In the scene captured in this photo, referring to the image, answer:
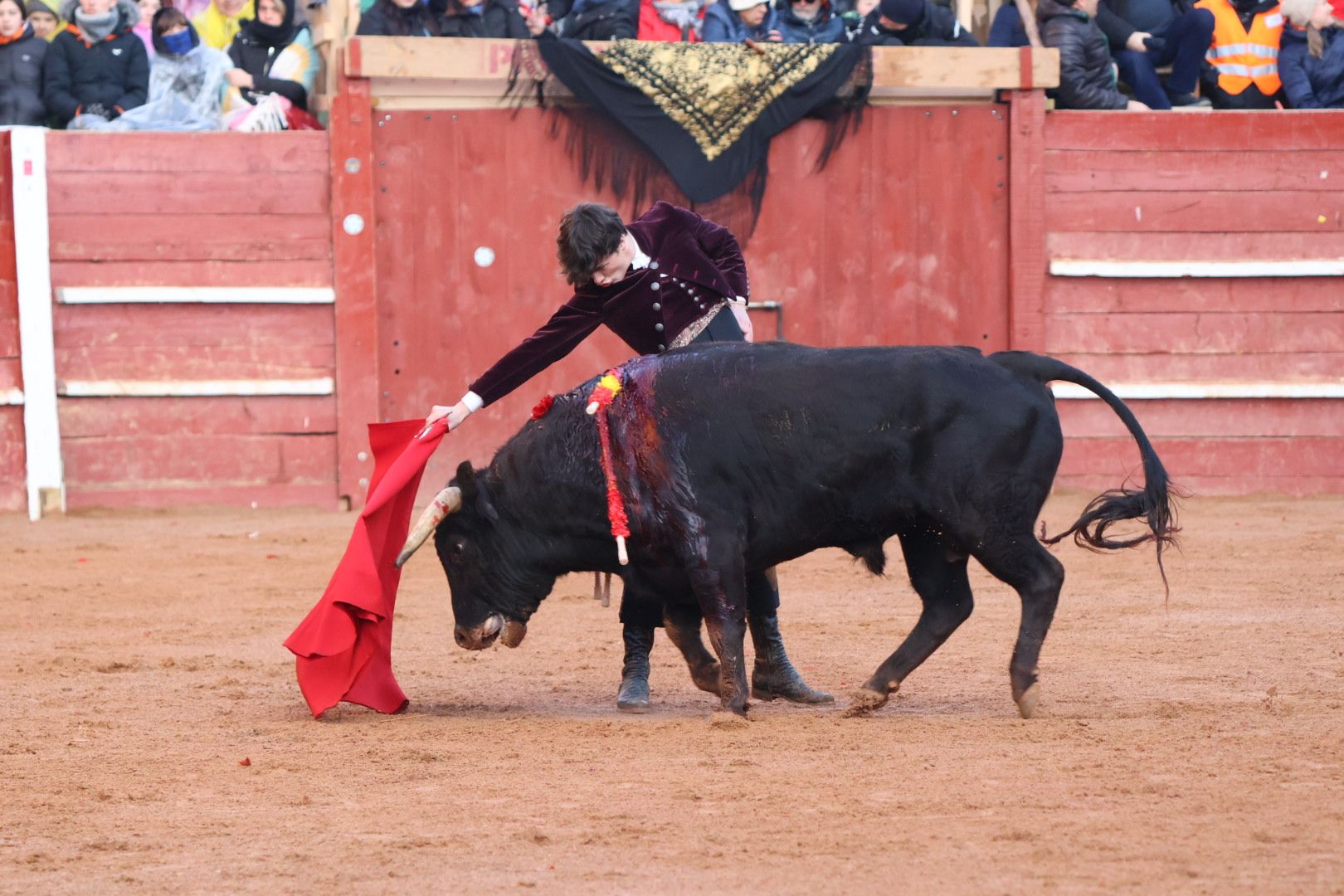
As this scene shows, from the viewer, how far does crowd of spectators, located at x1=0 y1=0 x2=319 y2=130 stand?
31.5 feet

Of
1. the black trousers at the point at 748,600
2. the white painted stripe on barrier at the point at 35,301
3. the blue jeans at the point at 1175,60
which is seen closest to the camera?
the black trousers at the point at 748,600

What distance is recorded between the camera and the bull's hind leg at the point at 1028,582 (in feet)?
15.4

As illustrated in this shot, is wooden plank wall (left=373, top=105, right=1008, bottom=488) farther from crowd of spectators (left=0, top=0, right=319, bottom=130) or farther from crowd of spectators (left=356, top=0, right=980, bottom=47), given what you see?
crowd of spectators (left=0, top=0, right=319, bottom=130)

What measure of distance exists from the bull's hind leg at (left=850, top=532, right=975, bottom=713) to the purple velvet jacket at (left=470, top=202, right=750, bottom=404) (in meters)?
0.92

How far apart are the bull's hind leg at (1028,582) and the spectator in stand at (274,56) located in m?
6.32

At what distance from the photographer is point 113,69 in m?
9.69

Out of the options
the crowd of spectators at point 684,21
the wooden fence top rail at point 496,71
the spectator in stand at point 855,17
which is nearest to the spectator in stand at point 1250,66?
the wooden fence top rail at point 496,71

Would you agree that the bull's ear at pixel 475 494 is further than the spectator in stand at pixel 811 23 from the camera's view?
No

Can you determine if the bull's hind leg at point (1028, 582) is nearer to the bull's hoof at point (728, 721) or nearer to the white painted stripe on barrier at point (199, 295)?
the bull's hoof at point (728, 721)

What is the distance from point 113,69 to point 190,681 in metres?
5.18

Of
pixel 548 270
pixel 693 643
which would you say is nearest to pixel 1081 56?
pixel 548 270

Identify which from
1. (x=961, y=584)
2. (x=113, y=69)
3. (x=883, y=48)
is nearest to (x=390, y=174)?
(x=113, y=69)

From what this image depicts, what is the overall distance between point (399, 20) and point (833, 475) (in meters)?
5.79

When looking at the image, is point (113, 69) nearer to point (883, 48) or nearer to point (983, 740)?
point (883, 48)
